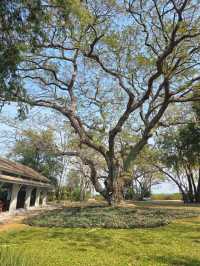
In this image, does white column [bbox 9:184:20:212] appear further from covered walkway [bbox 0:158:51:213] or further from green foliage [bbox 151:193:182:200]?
green foliage [bbox 151:193:182:200]

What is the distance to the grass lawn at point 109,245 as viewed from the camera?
701 cm

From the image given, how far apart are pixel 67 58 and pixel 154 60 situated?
5843 mm

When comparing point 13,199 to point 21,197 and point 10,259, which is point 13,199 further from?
point 10,259

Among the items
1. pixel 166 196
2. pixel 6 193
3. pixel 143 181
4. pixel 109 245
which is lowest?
pixel 109 245

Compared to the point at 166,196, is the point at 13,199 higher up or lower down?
lower down

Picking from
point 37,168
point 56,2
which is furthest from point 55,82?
point 37,168

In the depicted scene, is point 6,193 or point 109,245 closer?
point 109,245

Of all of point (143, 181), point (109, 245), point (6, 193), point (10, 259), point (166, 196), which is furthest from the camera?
point (166, 196)

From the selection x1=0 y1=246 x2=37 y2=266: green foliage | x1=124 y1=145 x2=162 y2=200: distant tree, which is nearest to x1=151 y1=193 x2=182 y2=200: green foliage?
x1=124 y1=145 x2=162 y2=200: distant tree

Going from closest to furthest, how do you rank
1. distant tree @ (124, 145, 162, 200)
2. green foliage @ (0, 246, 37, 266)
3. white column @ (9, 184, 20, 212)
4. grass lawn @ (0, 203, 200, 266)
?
green foliage @ (0, 246, 37, 266), grass lawn @ (0, 203, 200, 266), white column @ (9, 184, 20, 212), distant tree @ (124, 145, 162, 200)

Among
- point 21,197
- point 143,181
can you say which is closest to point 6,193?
point 21,197

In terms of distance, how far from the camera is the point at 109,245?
8977mm

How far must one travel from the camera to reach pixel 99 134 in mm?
23375

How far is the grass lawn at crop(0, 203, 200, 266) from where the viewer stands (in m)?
7.01
